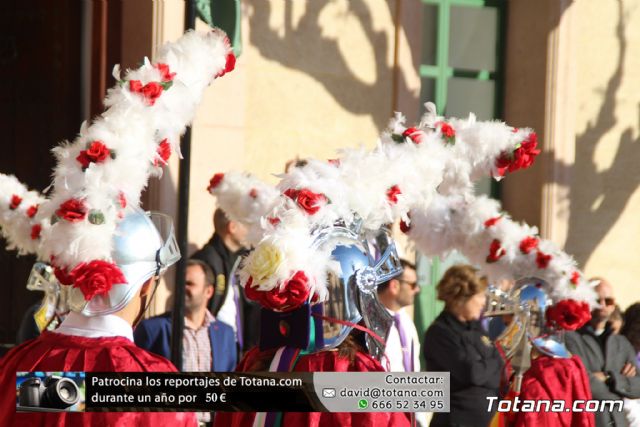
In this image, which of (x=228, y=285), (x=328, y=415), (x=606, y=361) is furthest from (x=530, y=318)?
(x=328, y=415)

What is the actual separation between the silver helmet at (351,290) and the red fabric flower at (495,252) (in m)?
1.44

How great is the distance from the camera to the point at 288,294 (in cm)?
434

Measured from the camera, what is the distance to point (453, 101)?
10.7m

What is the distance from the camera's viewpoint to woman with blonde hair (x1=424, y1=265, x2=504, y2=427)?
6.64m

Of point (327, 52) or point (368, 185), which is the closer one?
point (368, 185)

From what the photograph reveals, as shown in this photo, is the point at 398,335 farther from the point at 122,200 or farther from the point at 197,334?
the point at 122,200

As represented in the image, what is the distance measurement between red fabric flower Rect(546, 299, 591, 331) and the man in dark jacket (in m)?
1.73

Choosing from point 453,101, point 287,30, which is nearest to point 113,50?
point 287,30

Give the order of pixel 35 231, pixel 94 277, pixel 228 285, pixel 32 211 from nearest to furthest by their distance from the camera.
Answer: pixel 94 277
pixel 35 231
pixel 32 211
pixel 228 285

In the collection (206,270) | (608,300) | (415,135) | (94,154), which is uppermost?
(415,135)

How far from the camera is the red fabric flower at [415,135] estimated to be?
4926 mm

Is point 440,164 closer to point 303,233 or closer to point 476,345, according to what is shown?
point 303,233

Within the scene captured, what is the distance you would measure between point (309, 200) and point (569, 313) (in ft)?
6.96

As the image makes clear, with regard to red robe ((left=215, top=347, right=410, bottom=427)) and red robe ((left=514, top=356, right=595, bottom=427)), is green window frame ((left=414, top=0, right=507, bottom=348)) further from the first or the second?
red robe ((left=215, top=347, right=410, bottom=427))
